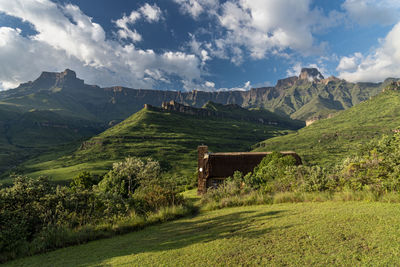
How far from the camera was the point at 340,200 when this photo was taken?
7762mm

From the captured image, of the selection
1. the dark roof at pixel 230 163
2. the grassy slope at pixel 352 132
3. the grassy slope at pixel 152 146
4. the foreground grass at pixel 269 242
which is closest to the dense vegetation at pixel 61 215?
the foreground grass at pixel 269 242

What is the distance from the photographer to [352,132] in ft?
427

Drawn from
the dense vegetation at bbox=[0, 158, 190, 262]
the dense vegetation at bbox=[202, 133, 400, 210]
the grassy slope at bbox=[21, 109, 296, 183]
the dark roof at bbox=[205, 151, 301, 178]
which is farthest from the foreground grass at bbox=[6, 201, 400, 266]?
the grassy slope at bbox=[21, 109, 296, 183]

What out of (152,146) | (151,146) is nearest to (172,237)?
(151,146)

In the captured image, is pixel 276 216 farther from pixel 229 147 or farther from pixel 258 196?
pixel 229 147

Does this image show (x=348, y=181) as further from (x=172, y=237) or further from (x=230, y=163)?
(x=230, y=163)

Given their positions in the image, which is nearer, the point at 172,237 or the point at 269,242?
the point at 269,242

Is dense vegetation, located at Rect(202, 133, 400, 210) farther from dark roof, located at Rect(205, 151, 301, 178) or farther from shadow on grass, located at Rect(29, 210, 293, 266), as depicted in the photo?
dark roof, located at Rect(205, 151, 301, 178)

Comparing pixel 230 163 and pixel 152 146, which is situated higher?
pixel 230 163

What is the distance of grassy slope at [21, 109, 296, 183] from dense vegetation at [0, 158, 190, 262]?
86923 mm

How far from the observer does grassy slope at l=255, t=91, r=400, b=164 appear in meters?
A: 109

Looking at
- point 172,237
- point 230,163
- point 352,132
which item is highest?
point 352,132

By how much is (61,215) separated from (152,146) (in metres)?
133

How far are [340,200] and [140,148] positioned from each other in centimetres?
13407
